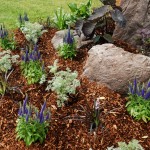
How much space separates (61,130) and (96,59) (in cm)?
124

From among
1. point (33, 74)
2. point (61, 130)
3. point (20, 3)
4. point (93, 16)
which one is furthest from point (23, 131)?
point (20, 3)

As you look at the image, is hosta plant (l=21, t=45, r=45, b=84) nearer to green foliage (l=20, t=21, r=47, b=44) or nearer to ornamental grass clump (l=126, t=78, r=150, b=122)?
green foliage (l=20, t=21, r=47, b=44)

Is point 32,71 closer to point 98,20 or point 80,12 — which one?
point 98,20

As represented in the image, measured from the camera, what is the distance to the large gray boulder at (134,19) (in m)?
6.22

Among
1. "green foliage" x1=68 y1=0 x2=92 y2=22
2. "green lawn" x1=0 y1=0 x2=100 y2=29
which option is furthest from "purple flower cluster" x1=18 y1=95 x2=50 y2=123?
"green lawn" x1=0 y1=0 x2=100 y2=29

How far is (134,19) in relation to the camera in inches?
247

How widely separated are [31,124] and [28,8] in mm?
5833

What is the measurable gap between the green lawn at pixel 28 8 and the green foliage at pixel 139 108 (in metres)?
4.33

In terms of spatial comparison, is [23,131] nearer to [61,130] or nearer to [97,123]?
[61,130]

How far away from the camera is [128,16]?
627 cm

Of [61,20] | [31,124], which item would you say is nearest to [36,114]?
[31,124]

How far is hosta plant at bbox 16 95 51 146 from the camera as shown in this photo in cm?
413

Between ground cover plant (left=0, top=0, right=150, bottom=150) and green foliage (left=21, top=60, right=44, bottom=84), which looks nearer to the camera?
ground cover plant (left=0, top=0, right=150, bottom=150)

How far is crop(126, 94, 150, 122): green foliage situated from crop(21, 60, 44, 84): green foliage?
1377 millimetres
